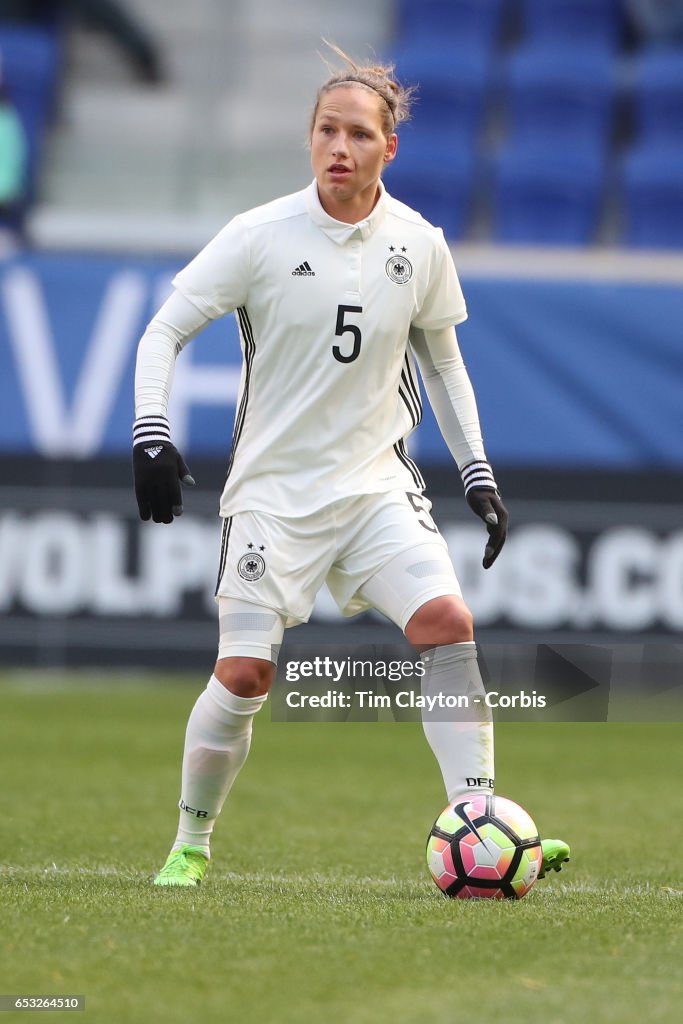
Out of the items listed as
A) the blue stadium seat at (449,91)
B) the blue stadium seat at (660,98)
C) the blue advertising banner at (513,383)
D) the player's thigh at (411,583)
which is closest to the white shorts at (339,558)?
the player's thigh at (411,583)

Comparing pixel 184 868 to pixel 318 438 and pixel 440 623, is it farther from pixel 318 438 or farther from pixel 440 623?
pixel 318 438

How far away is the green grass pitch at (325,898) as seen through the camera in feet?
10.6

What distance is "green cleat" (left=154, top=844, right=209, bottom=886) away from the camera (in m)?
4.56

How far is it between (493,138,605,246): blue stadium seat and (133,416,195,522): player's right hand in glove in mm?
9714

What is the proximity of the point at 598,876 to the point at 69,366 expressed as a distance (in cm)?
699

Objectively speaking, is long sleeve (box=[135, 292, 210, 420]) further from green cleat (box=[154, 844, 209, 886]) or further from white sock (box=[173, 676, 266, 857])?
green cleat (box=[154, 844, 209, 886])

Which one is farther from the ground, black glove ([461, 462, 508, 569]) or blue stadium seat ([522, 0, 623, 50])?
blue stadium seat ([522, 0, 623, 50])

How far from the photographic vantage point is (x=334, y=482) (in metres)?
4.62

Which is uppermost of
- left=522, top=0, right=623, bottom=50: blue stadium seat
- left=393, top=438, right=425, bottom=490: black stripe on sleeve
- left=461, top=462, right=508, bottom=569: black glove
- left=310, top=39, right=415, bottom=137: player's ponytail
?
left=522, top=0, right=623, bottom=50: blue stadium seat

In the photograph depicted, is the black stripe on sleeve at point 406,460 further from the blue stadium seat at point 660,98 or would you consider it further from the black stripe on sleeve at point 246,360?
the blue stadium seat at point 660,98

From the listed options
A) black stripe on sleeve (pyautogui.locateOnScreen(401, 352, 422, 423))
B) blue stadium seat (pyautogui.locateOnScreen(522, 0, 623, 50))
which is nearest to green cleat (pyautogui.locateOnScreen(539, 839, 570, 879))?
black stripe on sleeve (pyautogui.locateOnScreen(401, 352, 422, 423))

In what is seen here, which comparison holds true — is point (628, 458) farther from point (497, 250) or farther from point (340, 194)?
point (340, 194)

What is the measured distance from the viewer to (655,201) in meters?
13.4

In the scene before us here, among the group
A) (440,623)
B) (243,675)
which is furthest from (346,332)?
(243,675)
